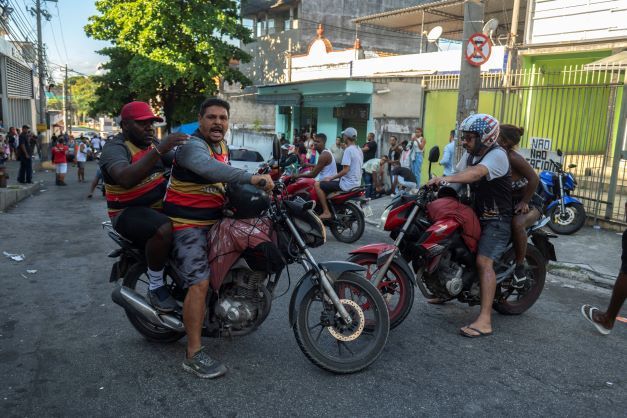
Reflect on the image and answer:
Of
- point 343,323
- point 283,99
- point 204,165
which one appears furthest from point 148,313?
point 283,99

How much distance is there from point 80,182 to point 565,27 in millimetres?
15660

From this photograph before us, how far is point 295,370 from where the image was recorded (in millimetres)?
3604

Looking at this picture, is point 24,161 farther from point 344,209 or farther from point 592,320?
point 592,320

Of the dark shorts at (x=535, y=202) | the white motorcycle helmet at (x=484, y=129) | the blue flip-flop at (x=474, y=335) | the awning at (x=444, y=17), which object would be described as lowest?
the blue flip-flop at (x=474, y=335)

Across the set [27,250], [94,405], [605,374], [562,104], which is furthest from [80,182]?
[605,374]

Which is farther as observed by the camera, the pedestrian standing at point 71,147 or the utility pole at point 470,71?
the pedestrian standing at point 71,147

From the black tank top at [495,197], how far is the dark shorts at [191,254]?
2.35 meters

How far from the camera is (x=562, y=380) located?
11.7ft

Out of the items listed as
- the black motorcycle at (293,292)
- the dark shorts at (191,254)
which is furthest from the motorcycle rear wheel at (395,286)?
the dark shorts at (191,254)

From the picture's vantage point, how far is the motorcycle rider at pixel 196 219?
3400 millimetres

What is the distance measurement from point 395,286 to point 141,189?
212 cm

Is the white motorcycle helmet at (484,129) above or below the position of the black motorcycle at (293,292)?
above

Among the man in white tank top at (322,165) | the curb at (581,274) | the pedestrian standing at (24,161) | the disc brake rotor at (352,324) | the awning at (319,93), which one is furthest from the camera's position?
the awning at (319,93)

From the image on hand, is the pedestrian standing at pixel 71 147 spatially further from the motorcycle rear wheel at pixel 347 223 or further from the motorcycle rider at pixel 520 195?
the motorcycle rider at pixel 520 195
